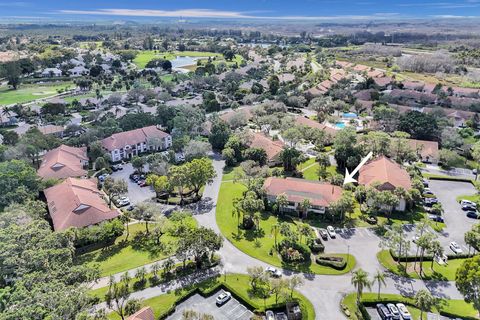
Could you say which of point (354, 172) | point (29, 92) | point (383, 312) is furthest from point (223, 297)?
point (29, 92)

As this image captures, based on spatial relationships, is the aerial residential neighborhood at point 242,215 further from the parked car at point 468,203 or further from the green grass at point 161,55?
the green grass at point 161,55

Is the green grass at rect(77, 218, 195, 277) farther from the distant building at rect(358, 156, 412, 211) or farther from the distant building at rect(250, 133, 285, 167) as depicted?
the distant building at rect(358, 156, 412, 211)

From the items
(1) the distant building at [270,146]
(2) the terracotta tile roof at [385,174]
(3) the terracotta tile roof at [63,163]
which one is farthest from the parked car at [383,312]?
(3) the terracotta tile roof at [63,163]

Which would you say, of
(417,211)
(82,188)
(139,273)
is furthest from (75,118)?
(417,211)

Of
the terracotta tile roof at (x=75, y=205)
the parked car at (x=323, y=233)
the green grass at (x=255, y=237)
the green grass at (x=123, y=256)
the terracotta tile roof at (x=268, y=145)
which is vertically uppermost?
the terracotta tile roof at (x=268, y=145)

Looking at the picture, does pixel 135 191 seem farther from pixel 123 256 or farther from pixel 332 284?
pixel 332 284

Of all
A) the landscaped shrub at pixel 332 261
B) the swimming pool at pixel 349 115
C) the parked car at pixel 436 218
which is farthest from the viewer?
the swimming pool at pixel 349 115

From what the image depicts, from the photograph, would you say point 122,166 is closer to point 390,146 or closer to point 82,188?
point 82,188
